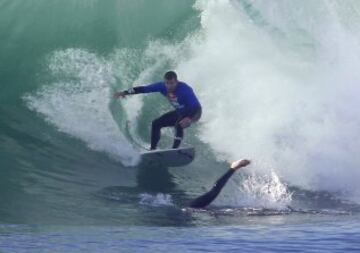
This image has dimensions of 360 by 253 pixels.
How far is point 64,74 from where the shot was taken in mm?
12969

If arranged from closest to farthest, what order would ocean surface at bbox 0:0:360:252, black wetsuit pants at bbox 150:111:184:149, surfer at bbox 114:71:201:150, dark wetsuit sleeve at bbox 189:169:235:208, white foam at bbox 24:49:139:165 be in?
ocean surface at bbox 0:0:360:252 → dark wetsuit sleeve at bbox 189:169:235:208 → surfer at bbox 114:71:201:150 → black wetsuit pants at bbox 150:111:184:149 → white foam at bbox 24:49:139:165

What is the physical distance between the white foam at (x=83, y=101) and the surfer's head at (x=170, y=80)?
3.14ft

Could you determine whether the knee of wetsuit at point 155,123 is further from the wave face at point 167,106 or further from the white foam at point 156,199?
the white foam at point 156,199

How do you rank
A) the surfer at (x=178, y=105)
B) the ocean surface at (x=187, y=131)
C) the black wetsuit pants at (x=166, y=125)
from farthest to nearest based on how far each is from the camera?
the black wetsuit pants at (x=166, y=125), the surfer at (x=178, y=105), the ocean surface at (x=187, y=131)

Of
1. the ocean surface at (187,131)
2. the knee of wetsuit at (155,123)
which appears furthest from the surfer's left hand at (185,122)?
the ocean surface at (187,131)

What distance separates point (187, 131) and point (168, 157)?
1.65 metres

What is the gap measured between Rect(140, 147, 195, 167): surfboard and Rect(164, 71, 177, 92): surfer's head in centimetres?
79

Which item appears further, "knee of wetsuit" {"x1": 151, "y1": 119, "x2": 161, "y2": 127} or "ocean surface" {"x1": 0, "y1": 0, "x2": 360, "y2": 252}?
"knee of wetsuit" {"x1": 151, "y1": 119, "x2": 161, "y2": 127}

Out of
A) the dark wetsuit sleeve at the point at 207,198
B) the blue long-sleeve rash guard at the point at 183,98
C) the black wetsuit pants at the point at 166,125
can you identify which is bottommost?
the dark wetsuit sleeve at the point at 207,198

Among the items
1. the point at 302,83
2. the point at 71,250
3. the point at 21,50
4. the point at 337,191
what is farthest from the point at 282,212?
the point at 21,50

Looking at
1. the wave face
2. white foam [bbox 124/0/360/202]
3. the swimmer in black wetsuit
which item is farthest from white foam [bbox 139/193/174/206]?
white foam [bbox 124/0/360/202]

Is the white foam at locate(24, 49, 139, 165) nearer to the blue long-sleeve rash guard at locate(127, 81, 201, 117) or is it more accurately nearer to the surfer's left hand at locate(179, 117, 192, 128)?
the surfer's left hand at locate(179, 117, 192, 128)

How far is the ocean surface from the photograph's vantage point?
8086 mm

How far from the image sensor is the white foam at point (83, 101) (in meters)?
11.7
